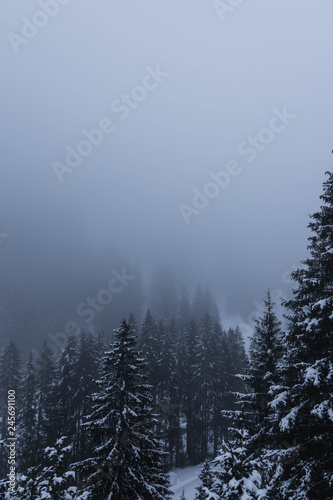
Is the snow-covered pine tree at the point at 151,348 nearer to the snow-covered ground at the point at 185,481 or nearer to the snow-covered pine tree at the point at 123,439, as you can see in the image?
the snow-covered ground at the point at 185,481

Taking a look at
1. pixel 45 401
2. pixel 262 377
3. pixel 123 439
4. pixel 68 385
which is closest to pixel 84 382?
pixel 68 385

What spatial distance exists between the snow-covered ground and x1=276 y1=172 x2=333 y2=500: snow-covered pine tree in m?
21.6

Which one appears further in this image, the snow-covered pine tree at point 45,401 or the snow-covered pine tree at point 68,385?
the snow-covered pine tree at point 68,385

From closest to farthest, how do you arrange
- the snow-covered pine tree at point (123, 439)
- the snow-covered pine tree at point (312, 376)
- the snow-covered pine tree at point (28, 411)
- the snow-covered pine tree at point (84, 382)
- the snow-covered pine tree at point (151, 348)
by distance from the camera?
the snow-covered pine tree at point (312, 376)
the snow-covered pine tree at point (123, 439)
the snow-covered pine tree at point (28, 411)
the snow-covered pine tree at point (84, 382)
the snow-covered pine tree at point (151, 348)

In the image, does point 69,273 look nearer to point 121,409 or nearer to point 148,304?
point 148,304

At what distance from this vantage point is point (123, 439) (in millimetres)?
12789

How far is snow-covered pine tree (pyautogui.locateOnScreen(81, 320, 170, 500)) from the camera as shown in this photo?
12352 millimetres

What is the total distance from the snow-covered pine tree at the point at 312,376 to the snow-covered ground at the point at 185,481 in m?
21.6

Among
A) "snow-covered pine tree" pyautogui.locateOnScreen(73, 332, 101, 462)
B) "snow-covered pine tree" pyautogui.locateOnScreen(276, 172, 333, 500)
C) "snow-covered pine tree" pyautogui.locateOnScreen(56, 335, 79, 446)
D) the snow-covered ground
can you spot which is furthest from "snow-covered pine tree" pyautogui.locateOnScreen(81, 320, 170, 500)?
"snow-covered pine tree" pyautogui.locateOnScreen(56, 335, 79, 446)

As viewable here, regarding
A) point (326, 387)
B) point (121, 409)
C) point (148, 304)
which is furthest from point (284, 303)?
point (148, 304)

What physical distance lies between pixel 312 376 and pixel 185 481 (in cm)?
2809

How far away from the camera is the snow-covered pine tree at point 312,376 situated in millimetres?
9672

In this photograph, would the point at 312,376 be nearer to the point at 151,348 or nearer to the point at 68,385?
the point at 151,348

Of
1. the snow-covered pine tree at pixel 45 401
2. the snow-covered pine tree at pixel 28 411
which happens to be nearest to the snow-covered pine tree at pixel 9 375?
the snow-covered pine tree at pixel 28 411
